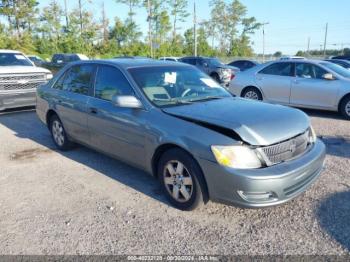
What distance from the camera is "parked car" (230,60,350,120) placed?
8016 millimetres

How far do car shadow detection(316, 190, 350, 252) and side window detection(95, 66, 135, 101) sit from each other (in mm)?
2541

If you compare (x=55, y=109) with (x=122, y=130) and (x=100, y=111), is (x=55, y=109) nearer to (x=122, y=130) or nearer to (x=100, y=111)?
(x=100, y=111)

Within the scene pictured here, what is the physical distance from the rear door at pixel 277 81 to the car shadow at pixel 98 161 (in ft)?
17.9

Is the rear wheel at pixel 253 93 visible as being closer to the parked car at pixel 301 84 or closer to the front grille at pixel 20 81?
the parked car at pixel 301 84

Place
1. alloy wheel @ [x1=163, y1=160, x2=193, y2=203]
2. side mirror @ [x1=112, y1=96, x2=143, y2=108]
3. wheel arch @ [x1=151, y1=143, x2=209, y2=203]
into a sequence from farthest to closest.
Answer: side mirror @ [x1=112, y1=96, x2=143, y2=108] → alloy wheel @ [x1=163, y1=160, x2=193, y2=203] → wheel arch @ [x1=151, y1=143, x2=209, y2=203]

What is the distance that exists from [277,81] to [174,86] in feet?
17.8

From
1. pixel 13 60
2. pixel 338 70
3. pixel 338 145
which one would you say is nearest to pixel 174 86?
pixel 338 145

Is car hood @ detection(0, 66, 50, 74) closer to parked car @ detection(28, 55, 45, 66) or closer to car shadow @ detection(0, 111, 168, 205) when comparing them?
car shadow @ detection(0, 111, 168, 205)

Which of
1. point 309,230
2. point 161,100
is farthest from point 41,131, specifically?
point 309,230

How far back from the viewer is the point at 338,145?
229 inches

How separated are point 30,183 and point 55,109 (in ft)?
5.27

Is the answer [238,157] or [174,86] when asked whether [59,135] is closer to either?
[174,86]

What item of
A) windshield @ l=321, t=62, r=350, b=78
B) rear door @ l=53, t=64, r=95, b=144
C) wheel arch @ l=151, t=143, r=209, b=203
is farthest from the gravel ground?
windshield @ l=321, t=62, r=350, b=78

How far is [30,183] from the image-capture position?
445 cm
